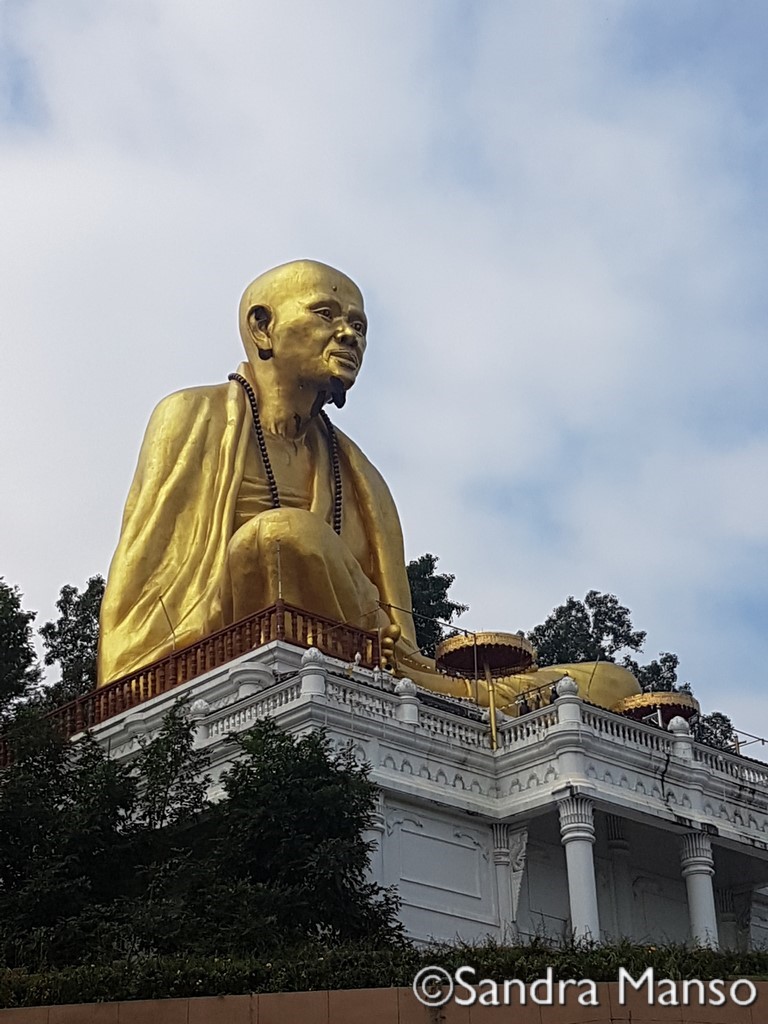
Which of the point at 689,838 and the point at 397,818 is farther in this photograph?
the point at 689,838

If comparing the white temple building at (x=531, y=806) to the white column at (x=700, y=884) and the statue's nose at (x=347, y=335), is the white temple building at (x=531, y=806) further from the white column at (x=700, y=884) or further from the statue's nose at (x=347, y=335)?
the statue's nose at (x=347, y=335)

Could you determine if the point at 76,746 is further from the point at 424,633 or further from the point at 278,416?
the point at 424,633

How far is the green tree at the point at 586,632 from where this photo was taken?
4409 centimetres

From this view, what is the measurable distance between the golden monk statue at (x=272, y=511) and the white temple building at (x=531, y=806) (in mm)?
2645

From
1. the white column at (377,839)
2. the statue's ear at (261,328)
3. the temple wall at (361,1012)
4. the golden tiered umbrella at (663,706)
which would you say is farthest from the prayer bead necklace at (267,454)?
the temple wall at (361,1012)

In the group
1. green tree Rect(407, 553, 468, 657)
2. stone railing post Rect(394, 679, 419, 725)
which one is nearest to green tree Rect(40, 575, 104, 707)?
green tree Rect(407, 553, 468, 657)

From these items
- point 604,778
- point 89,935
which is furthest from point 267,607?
point 89,935

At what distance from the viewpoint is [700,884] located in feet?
67.5

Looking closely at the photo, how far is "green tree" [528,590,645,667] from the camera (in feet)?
145

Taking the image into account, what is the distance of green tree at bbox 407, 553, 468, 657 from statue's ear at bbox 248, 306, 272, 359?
45.0 ft

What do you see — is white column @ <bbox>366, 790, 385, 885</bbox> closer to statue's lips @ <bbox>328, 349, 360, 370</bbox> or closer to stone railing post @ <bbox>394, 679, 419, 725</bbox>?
stone railing post @ <bbox>394, 679, 419, 725</bbox>

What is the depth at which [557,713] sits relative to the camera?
20.5 metres

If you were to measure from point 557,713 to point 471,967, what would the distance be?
6.90m

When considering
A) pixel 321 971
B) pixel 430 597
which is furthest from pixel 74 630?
pixel 321 971
